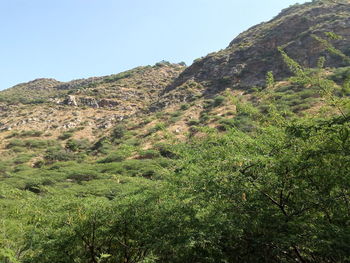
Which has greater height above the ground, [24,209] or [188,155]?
[188,155]

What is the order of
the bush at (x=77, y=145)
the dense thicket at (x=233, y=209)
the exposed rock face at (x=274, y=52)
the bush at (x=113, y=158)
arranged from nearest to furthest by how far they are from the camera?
the dense thicket at (x=233, y=209)
the bush at (x=113, y=158)
the bush at (x=77, y=145)
the exposed rock face at (x=274, y=52)

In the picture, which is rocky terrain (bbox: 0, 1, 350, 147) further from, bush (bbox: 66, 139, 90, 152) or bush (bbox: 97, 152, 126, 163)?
bush (bbox: 97, 152, 126, 163)

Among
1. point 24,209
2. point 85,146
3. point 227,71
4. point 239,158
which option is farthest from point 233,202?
point 227,71

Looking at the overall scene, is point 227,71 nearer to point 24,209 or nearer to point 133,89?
point 133,89

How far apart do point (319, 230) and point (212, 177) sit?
2.69 m

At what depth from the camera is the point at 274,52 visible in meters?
60.2

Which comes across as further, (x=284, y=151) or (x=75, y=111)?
(x=75, y=111)

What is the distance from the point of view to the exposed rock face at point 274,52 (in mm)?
52406

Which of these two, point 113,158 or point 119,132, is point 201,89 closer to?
point 119,132

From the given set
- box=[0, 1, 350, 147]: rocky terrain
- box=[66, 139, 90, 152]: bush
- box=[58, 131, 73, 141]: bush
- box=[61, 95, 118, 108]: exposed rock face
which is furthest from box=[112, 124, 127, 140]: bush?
box=[61, 95, 118, 108]: exposed rock face

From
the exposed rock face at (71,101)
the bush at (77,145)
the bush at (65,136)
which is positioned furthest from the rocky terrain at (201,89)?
the bush at (77,145)

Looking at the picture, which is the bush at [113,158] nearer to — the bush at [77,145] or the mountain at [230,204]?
the bush at [77,145]

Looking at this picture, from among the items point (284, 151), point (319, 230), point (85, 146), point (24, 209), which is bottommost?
point (85, 146)

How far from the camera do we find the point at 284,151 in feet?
25.1
